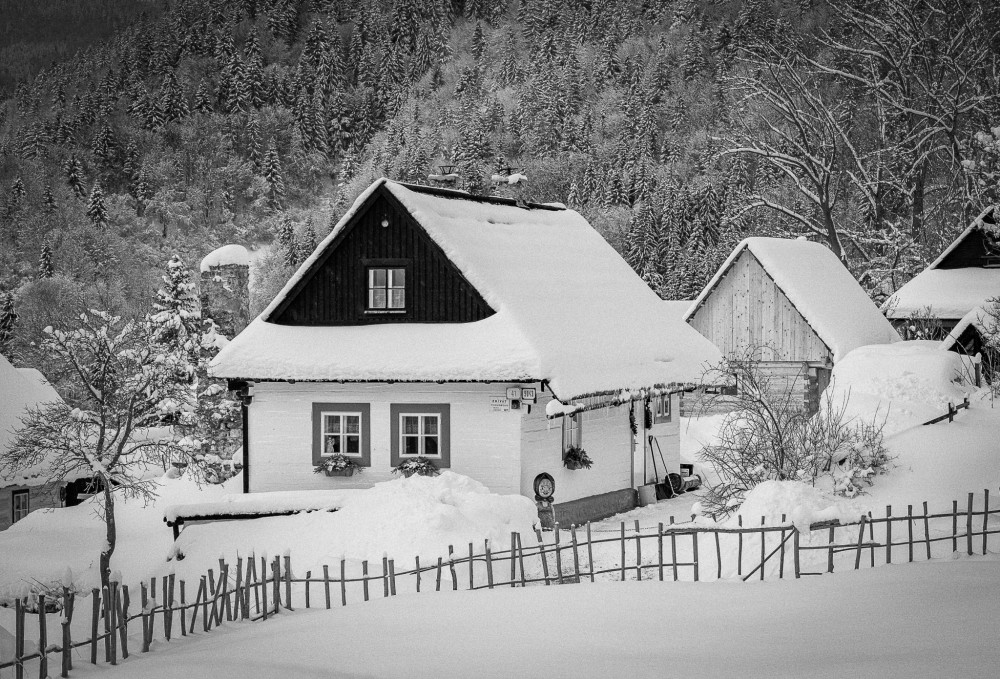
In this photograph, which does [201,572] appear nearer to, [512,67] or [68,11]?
[512,67]

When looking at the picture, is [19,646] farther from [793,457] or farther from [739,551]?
[793,457]

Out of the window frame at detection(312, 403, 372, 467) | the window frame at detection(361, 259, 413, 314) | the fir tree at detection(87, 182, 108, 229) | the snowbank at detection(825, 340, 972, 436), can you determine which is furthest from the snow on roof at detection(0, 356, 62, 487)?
the fir tree at detection(87, 182, 108, 229)

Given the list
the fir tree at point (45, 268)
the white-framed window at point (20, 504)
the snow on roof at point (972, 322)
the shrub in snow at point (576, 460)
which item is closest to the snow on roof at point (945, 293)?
the snow on roof at point (972, 322)

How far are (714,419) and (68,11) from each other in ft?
615

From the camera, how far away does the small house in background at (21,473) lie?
3262 cm

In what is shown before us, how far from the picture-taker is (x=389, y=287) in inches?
961

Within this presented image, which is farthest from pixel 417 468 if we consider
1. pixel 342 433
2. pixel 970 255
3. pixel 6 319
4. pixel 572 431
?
pixel 6 319

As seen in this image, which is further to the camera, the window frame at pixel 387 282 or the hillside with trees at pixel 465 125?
the hillside with trees at pixel 465 125

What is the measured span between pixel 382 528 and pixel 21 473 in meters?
17.5

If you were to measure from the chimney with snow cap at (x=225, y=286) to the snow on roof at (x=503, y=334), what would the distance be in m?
18.5

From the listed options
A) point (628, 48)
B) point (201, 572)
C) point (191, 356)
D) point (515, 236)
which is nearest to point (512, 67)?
point (628, 48)

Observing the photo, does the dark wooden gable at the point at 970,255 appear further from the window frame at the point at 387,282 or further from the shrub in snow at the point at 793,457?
the shrub in snow at the point at 793,457

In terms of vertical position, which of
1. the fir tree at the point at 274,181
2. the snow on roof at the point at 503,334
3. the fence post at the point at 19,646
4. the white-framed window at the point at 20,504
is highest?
the fir tree at the point at 274,181

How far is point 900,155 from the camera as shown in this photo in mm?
44312
